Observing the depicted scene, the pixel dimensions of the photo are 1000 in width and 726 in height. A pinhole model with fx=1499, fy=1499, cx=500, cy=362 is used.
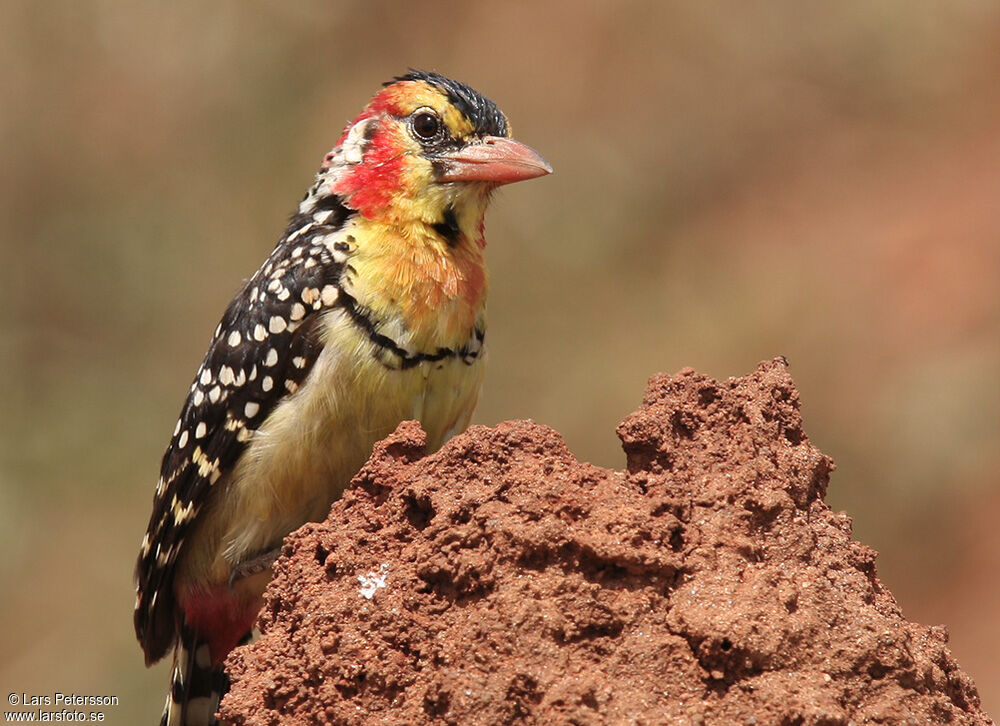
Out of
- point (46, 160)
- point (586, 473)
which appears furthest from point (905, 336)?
point (586, 473)

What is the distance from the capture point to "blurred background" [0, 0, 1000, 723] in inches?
356

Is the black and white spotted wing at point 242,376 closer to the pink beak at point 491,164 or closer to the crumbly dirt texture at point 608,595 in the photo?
the pink beak at point 491,164

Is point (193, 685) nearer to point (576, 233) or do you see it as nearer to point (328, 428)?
point (328, 428)

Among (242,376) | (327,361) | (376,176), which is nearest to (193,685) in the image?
(242,376)

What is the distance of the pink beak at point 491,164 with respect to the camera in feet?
13.6

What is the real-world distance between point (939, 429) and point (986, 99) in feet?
9.40

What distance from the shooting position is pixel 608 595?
104 inches

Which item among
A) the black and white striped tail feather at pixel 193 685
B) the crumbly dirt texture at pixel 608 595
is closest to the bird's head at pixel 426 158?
the crumbly dirt texture at pixel 608 595

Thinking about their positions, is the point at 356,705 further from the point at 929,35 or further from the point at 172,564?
the point at 929,35

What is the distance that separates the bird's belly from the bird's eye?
678 mm

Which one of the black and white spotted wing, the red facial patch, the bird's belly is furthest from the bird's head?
the bird's belly

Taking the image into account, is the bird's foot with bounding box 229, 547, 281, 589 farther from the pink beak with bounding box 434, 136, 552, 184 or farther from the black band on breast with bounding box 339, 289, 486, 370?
the pink beak with bounding box 434, 136, 552, 184

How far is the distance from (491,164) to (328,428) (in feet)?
2.91

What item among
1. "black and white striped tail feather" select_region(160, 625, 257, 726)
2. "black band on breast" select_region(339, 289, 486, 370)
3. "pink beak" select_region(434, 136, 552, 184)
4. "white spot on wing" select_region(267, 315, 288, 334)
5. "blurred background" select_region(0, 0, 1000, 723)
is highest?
"blurred background" select_region(0, 0, 1000, 723)
